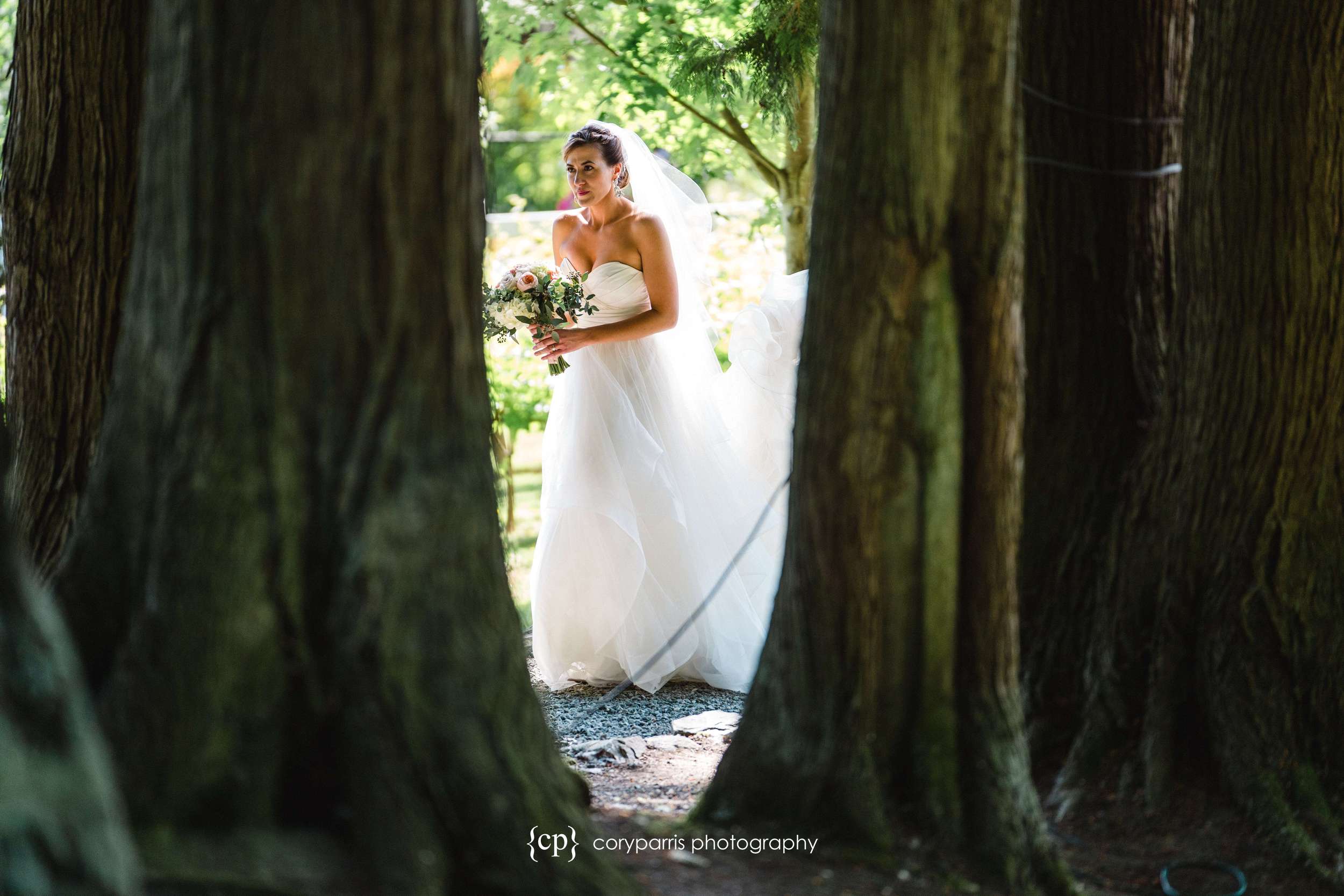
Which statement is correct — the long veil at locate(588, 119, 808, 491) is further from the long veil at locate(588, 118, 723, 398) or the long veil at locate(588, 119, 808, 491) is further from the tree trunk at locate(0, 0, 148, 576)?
the tree trunk at locate(0, 0, 148, 576)

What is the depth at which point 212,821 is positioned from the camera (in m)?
2.41

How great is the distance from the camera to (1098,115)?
443 centimetres

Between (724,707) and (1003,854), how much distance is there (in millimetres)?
2932

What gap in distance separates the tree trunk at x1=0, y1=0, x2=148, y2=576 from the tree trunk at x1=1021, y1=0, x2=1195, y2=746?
3215mm

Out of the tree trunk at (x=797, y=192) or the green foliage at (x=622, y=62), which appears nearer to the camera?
the tree trunk at (x=797, y=192)

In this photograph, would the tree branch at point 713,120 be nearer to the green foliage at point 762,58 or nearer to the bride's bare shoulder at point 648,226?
the green foliage at point 762,58

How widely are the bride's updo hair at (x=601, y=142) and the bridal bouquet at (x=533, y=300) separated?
2.15ft

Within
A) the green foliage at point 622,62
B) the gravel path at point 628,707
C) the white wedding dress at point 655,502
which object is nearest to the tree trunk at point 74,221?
the gravel path at point 628,707

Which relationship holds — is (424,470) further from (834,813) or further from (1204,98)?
(1204,98)

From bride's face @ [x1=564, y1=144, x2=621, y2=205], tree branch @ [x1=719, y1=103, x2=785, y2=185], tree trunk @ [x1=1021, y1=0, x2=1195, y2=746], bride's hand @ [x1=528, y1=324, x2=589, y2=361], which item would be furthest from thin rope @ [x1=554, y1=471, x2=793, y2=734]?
tree branch @ [x1=719, y1=103, x2=785, y2=185]

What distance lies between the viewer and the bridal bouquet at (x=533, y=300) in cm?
651

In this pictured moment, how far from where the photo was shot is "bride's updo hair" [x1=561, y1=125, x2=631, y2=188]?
6.54 meters

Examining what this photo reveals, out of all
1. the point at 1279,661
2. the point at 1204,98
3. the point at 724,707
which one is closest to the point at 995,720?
the point at 1279,661

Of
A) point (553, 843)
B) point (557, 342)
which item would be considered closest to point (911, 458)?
point (553, 843)
